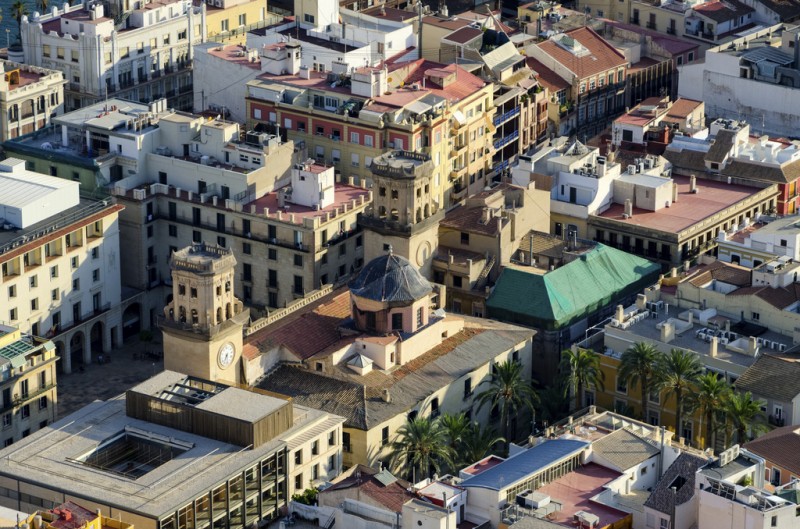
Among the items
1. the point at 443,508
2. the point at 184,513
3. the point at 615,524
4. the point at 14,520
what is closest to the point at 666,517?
the point at 615,524

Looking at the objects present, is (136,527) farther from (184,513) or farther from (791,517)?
(791,517)

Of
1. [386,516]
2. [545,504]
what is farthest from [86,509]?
[545,504]

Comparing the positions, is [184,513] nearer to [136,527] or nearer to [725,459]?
[136,527]

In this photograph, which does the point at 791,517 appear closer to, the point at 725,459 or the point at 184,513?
the point at 725,459

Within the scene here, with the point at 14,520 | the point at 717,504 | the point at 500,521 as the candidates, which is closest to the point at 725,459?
the point at 717,504

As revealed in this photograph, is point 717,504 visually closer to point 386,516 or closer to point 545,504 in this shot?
point 545,504

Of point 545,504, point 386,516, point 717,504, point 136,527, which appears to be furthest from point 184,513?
point 717,504
